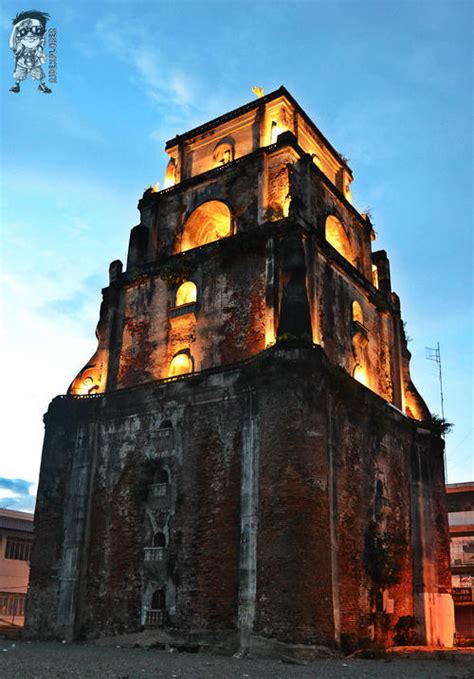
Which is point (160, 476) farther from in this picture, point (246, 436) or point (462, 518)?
point (462, 518)

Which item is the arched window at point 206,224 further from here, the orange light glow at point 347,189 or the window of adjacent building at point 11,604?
the window of adjacent building at point 11,604

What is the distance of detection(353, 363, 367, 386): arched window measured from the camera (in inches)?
1118

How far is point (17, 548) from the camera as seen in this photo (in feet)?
125

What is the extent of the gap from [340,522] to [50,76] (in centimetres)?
1805

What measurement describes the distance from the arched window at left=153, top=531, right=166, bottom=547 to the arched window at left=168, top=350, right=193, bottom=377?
5.99 meters

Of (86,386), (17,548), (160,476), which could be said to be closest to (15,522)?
(17,548)

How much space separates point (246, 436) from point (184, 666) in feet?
24.8

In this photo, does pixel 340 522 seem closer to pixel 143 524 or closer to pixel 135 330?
pixel 143 524

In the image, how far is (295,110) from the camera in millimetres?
31000

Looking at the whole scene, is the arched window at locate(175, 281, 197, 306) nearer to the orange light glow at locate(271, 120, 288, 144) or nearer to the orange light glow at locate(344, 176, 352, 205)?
the orange light glow at locate(271, 120, 288, 144)

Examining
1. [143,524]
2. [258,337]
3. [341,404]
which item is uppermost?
[258,337]

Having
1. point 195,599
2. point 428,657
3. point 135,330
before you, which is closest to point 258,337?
point 135,330

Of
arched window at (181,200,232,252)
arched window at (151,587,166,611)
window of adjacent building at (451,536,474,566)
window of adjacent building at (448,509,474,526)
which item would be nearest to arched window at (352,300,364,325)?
arched window at (181,200,232,252)

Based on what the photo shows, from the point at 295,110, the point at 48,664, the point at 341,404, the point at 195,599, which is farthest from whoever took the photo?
the point at 295,110
